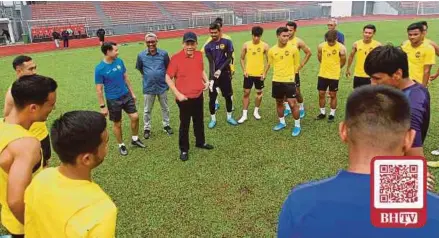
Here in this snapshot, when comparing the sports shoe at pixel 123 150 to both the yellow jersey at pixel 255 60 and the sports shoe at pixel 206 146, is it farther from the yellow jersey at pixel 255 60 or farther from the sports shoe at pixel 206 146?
the yellow jersey at pixel 255 60

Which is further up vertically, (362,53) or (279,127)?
(362,53)

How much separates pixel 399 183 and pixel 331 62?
6927 mm

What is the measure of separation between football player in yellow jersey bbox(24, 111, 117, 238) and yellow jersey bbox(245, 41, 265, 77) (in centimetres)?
618

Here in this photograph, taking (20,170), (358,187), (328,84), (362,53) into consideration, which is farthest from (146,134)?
(358,187)

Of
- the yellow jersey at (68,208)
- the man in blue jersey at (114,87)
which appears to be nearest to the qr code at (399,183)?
the yellow jersey at (68,208)

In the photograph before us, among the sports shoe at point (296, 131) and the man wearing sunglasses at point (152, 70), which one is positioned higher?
the man wearing sunglasses at point (152, 70)

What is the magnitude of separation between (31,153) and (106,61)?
415 centimetres

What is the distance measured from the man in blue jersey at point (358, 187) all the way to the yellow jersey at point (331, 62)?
21.0 ft

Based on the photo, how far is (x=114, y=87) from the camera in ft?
20.8

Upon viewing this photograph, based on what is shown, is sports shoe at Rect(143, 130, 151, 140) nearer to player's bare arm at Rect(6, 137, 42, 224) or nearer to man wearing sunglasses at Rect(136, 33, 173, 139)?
man wearing sunglasses at Rect(136, 33, 173, 139)

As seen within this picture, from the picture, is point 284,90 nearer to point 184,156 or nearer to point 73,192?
point 184,156

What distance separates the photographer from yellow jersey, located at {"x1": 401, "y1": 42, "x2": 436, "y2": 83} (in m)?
6.54

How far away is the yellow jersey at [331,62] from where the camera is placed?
767 centimetres

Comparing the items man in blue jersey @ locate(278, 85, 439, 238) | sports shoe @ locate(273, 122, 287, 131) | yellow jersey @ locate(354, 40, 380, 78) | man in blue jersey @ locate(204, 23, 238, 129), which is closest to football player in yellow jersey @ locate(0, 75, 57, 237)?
man in blue jersey @ locate(278, 85, 439, 238)
